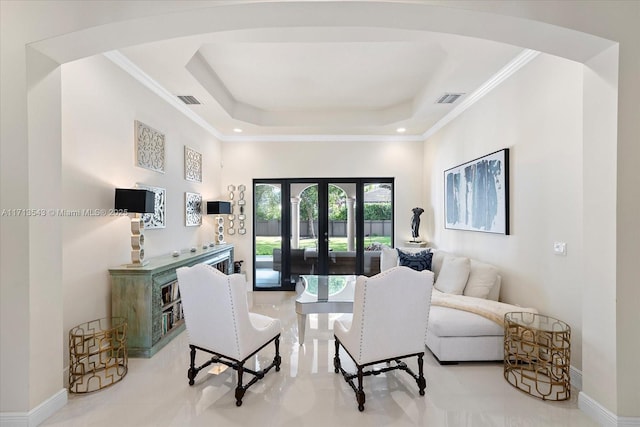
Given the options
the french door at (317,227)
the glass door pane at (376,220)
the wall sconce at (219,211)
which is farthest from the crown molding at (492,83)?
the wall sconce at (219,211)

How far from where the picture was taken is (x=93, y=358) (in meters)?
2.79

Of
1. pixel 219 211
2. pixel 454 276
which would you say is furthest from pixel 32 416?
pixel 454 276

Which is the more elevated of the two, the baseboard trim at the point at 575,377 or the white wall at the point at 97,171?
the white wall at the point at 97,171

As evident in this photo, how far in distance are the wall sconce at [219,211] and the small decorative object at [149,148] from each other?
127 cm

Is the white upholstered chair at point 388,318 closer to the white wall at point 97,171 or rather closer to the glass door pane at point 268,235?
the white wall at point 97,171

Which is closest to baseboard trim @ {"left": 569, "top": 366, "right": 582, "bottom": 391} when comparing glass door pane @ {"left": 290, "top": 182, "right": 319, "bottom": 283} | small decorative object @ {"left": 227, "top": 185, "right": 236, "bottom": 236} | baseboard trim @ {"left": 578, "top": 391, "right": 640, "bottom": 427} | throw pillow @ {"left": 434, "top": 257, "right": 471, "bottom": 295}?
baseboard trim @ {"left": 578, "top": 391, "right": 640, "bottom": 427}

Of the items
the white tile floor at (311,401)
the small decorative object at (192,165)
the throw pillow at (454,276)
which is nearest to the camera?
the white tile floor at (311,401)

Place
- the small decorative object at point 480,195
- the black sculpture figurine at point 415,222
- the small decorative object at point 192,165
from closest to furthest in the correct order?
1. the small decorative object at point 480,195
2. the small decorative object at point 192,165
3. the black sculpture figurine at point 415,222

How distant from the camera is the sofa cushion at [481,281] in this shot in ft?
11.0

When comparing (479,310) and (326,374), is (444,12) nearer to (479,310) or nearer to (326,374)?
(479,310)

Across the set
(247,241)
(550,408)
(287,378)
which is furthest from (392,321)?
(247,241)

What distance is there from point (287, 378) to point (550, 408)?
1.99 m

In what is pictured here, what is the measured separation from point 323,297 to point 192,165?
3.00 meters

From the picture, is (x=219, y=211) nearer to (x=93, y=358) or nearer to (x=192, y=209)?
(x=192, y=209)
